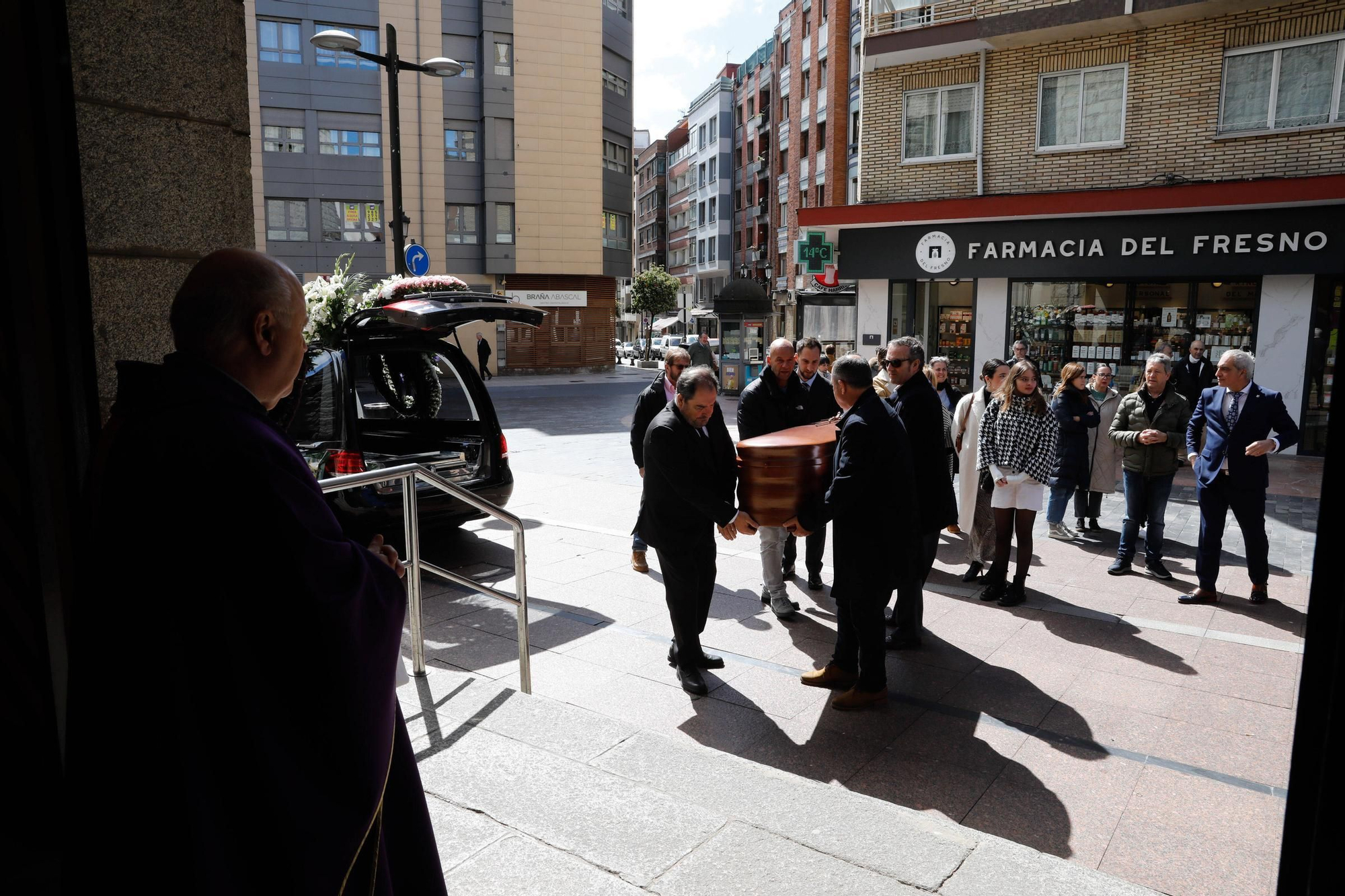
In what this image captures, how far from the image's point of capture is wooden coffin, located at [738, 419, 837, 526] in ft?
16.8

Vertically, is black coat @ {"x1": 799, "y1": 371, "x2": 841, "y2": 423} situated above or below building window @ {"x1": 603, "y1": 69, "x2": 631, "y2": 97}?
below

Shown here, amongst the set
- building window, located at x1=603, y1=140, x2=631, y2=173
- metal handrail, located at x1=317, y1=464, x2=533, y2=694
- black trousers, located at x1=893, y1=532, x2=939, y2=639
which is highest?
building window, located at x1=603, y1=140, x2=631, y2=173

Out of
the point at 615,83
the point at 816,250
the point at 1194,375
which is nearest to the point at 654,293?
the point at 615,83

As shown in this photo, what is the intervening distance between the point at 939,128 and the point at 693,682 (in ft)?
52.2

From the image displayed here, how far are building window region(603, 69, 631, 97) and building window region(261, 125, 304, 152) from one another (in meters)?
12.7

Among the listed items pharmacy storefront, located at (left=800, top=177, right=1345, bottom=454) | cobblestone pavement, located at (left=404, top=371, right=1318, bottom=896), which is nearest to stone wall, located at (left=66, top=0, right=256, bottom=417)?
cobblestone pavement, located at (left=404, top=371, right=1318, bottom=896)

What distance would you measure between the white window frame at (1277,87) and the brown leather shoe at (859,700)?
14.5 m

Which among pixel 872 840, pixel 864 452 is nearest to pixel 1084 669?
pixel 864 452

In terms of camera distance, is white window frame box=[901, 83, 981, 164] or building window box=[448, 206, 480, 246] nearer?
white window frame box=[901, 83, 981, 164]

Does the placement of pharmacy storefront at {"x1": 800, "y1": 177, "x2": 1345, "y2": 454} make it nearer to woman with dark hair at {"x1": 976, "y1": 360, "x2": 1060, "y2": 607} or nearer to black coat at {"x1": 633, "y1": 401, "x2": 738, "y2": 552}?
woman with dark hair at {"x1": 976, "y1": 360, "x2": 1060, "y2": 607}

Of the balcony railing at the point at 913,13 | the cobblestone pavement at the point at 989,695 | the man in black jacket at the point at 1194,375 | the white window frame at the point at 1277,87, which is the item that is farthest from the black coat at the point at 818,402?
the balcony railing at the point at 913,13

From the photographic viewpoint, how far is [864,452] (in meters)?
5.01

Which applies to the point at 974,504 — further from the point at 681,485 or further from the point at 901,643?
the point at 681,485

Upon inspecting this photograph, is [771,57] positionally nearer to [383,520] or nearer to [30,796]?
[383,520]
